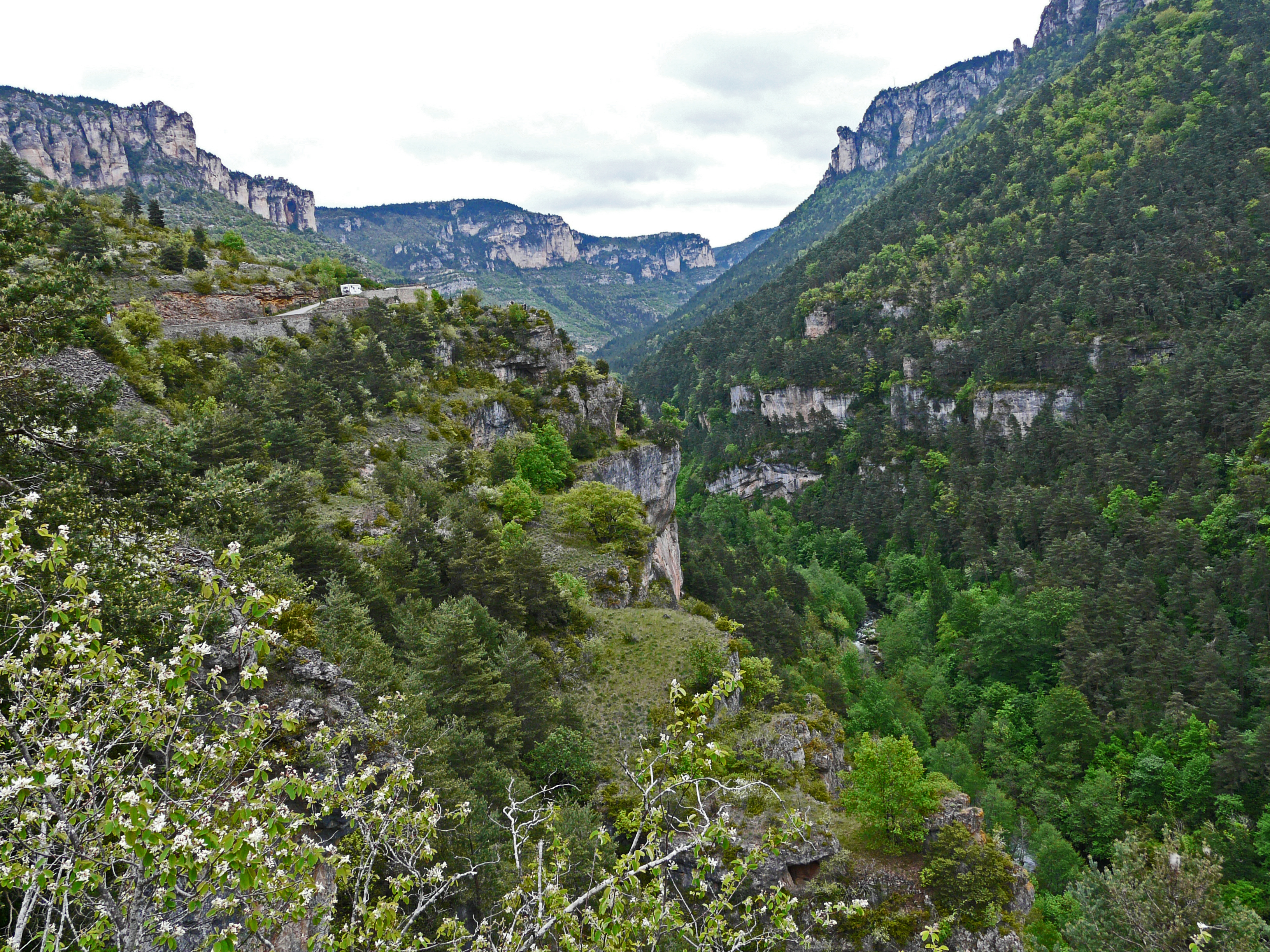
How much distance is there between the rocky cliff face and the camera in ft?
408

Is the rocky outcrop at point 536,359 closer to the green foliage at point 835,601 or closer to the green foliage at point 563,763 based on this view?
the green foliage at point 835,601

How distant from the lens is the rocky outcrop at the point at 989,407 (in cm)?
7900

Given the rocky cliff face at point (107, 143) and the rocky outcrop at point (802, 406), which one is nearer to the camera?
the rocky outcrop at point (802, 406)

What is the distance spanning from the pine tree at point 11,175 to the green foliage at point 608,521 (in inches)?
1417

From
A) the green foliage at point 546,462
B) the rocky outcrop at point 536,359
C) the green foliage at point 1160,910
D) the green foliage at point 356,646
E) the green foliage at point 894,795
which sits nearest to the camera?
the green foliage at point 356,646

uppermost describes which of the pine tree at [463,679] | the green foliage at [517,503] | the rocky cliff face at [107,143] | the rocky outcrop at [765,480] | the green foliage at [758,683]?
the rocky cliff face at [107,143]

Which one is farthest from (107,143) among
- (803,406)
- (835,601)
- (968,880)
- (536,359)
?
(968,880)

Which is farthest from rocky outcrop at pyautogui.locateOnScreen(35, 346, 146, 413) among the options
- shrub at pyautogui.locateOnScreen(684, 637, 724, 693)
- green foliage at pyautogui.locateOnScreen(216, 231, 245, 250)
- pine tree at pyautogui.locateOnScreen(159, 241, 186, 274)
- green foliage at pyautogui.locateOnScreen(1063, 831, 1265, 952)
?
green foliage at pyautogui.locateOnScreen(1063, 831, 1265, 952)

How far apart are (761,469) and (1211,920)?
89.6 m

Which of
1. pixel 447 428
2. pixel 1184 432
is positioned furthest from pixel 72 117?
pixel 1184 432

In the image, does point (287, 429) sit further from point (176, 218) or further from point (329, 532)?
point (176, 218)

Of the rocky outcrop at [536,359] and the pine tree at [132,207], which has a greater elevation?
the pine tree at [132,207]

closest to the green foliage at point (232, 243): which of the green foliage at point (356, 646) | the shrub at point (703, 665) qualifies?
the green foliage at point (356, 646)

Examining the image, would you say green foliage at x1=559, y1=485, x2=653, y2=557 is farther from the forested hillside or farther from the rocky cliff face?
the rocky cliff face
